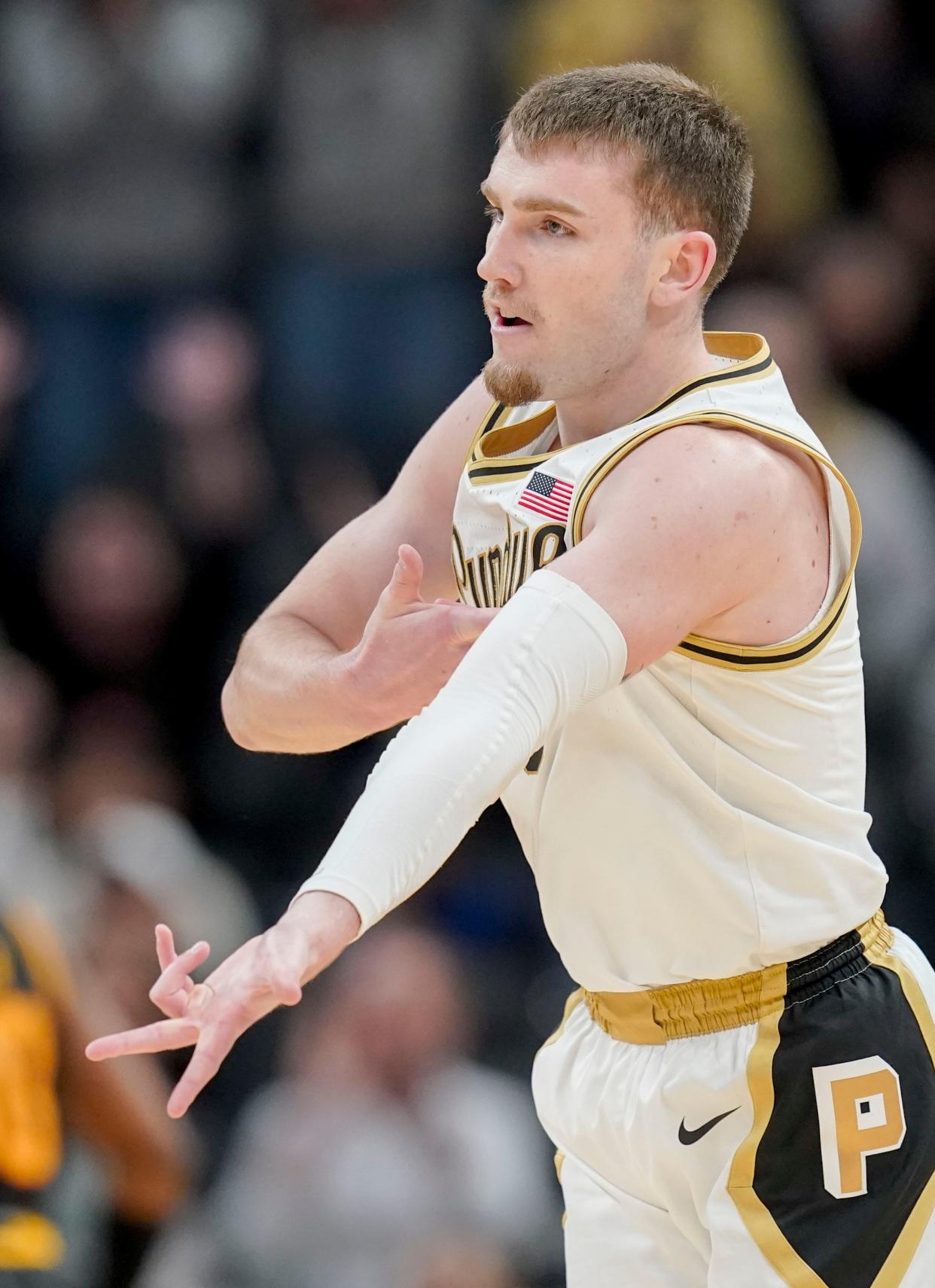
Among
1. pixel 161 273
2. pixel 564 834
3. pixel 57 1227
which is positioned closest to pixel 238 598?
pixel 161 273

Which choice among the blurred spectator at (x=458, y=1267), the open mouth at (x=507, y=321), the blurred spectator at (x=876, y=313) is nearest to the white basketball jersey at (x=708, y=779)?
the open mouth at (x=507, y=321)

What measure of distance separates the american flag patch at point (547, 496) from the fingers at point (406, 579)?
0.23 meters

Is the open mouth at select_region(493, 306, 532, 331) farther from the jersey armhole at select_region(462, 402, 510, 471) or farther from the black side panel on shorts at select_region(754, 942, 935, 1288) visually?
the black side panel on shorts at select_region(754, 942, 935, 1288)

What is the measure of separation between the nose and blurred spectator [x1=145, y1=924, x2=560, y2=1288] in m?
3.52

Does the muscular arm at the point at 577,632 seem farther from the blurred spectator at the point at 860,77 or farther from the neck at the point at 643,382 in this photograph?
the blurred spectator at the point at 860,77

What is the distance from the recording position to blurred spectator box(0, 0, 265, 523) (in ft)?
23.8

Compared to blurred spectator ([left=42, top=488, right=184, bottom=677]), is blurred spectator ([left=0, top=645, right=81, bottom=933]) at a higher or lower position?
lower

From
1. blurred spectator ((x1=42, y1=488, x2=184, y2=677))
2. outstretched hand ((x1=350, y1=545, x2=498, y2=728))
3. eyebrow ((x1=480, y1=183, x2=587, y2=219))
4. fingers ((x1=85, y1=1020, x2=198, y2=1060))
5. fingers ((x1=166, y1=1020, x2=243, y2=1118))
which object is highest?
eyebrow ((x1=480, y1=183, x2=587, y2=219))

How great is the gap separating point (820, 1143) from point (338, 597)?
1360 millimetres

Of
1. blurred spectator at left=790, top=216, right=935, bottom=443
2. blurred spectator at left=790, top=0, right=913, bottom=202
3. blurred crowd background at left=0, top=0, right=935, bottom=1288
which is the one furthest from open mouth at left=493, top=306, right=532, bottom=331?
blurred spectator at left=790, top=0, right=913, bottom=202

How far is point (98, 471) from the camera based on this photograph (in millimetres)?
7098

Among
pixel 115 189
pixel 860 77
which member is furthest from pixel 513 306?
pixel 860 77

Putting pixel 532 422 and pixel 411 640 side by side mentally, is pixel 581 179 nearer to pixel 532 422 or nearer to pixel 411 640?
pixel 532 422

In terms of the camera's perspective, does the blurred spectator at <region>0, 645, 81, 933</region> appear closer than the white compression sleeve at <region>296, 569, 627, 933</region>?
No
